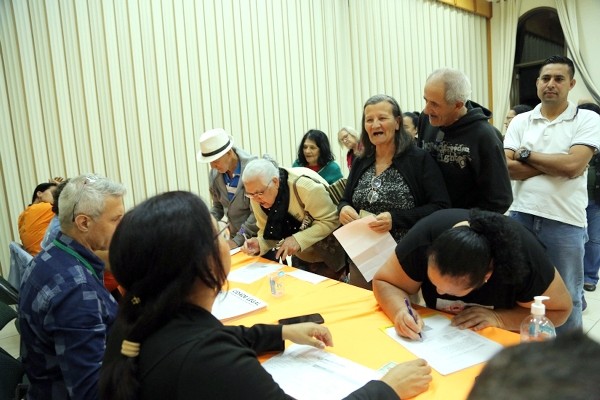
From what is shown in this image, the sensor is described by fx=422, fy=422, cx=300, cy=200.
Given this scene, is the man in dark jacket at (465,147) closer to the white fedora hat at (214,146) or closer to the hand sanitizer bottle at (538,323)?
the hand sanitizer bottle at (538,323)

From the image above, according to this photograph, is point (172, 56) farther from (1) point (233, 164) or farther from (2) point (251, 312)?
(2) point (251, 312)

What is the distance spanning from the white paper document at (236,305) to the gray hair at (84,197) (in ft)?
1.86

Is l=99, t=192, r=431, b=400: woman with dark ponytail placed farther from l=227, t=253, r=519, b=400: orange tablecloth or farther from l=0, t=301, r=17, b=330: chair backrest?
l=0, t=301, r=17, b=330: chair backrest

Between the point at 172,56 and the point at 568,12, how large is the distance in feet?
19.5

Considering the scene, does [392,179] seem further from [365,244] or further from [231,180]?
[231,180]

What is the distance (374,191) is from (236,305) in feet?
2.93

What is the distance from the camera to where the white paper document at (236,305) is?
5.72 feet

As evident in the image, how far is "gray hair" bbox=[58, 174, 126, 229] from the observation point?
147 cm

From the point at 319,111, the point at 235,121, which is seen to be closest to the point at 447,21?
the point at 319,111

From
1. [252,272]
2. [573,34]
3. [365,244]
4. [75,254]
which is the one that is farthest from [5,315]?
[573,34]

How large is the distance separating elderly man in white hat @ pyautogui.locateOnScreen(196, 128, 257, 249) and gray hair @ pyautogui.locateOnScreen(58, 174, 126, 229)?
130 cm

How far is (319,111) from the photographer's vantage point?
5574mm

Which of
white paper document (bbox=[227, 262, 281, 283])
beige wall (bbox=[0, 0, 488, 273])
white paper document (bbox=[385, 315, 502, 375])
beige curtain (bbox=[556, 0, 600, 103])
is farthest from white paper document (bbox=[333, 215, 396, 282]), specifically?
beige curtain (bbox=[556, 0, 600, 103])

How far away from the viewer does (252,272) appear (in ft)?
7.56
